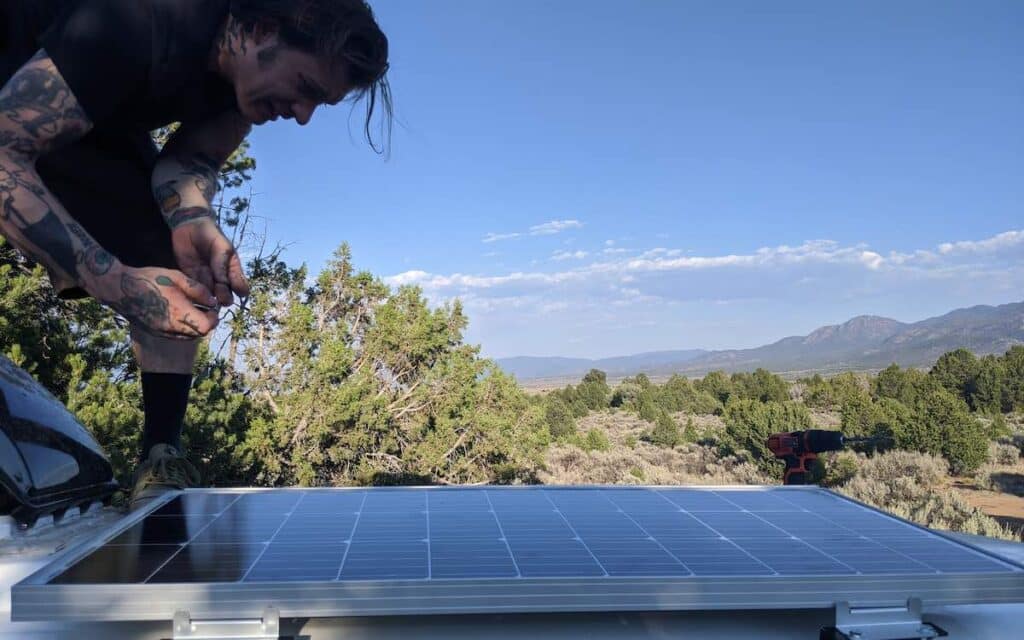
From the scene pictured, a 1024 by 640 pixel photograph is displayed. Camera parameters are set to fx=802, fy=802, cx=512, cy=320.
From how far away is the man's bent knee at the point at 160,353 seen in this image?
3.43 m

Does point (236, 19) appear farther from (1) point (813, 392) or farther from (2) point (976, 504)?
(1) point (813, 392)

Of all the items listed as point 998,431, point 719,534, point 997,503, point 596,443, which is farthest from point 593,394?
point 719,534

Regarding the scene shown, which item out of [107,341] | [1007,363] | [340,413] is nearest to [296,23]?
[107,341]

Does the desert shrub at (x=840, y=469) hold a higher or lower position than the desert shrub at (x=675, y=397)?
lower

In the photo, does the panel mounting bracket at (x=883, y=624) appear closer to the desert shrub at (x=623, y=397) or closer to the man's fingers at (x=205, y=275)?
the man's fingers at (x=205, y=275)

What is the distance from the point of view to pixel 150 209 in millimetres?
3324

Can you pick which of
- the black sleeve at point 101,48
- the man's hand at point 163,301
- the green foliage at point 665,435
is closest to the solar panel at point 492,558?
the man's hand at point 163,301

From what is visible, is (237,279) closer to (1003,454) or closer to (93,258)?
(93,258)

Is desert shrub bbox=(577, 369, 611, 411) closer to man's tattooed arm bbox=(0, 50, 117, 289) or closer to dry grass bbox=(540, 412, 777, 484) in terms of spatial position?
dry grass bbox=(540, 412, 777, 484)

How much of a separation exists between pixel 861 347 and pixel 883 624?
511 ft

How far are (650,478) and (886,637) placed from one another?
42.9 ft

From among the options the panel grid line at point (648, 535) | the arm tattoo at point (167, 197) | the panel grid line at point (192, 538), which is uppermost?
the arm tattoo at point (167, 197)

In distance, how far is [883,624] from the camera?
5.70 feet

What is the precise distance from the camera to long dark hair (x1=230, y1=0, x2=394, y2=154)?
8.38 feet
